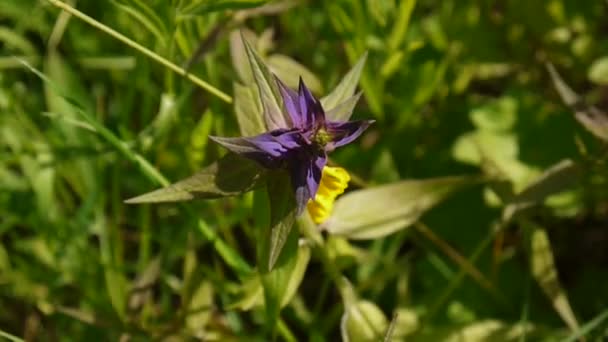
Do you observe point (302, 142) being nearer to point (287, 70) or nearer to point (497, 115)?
point (287, 70)

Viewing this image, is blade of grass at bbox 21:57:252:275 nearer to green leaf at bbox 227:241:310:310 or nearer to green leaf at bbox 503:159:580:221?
green leaf at bbox 227:241:310:310

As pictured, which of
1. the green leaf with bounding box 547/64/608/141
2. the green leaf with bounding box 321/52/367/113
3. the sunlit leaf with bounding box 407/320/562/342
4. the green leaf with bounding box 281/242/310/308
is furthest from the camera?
the sunlit leaf with bounding box 407/320/562/342

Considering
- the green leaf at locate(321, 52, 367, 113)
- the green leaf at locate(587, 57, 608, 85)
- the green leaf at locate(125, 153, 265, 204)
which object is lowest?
the green leaf at locate(587, 57, 608, 85)

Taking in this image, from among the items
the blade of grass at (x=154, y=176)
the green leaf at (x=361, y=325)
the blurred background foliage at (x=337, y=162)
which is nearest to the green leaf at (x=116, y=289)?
the blurred background foliage at (x=337, y=162)

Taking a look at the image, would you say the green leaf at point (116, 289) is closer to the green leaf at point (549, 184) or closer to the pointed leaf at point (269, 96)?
the pointed leaf at point (269, 96)

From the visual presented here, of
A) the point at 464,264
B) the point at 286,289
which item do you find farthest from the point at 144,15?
the point at 464,264

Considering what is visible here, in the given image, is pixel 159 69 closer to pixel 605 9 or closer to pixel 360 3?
pixel 360 3

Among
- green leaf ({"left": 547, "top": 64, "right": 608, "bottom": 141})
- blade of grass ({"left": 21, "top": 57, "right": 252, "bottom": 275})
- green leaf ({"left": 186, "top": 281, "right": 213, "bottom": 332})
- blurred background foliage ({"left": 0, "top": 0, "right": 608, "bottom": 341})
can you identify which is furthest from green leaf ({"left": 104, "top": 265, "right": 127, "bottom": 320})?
green leaf ({"left": 547, "top": 64, "right": 608, "bottom": 141})
